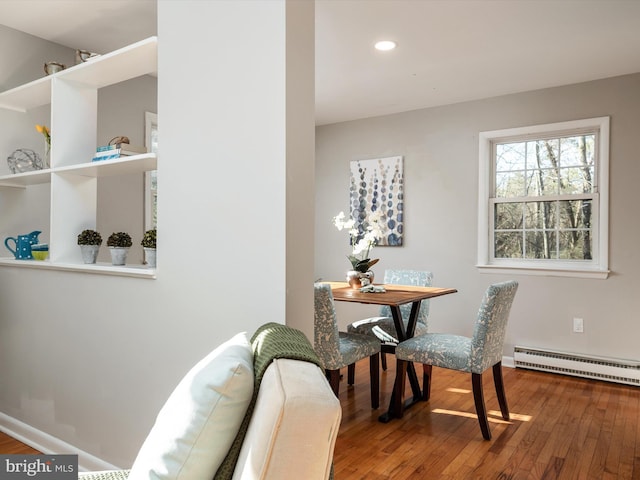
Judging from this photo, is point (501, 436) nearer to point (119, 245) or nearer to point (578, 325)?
point (578, 325)

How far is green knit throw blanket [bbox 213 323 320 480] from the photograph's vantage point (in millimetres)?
1002

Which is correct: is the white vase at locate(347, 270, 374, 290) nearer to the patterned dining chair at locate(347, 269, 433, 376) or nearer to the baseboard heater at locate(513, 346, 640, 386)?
the patterned dining chair at locate(347, 269, 433, 376)

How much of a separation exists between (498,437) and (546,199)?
2.46 metres

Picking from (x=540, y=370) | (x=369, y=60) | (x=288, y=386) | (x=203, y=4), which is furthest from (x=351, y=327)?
(x=288, y=386)

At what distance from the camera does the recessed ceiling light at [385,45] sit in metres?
3.22

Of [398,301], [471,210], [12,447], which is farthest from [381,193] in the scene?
[12,447]

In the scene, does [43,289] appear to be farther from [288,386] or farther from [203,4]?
[288,386]

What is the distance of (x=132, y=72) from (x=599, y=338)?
4117mm

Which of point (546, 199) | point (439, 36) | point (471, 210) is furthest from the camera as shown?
point (471, 210)

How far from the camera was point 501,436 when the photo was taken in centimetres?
277

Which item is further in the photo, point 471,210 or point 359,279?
point 471,210

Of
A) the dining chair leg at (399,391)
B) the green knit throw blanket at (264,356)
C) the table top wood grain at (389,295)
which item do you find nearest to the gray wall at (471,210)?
the table top wood grain at (389,295)

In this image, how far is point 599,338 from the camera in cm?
398

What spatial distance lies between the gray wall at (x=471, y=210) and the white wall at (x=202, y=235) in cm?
330
